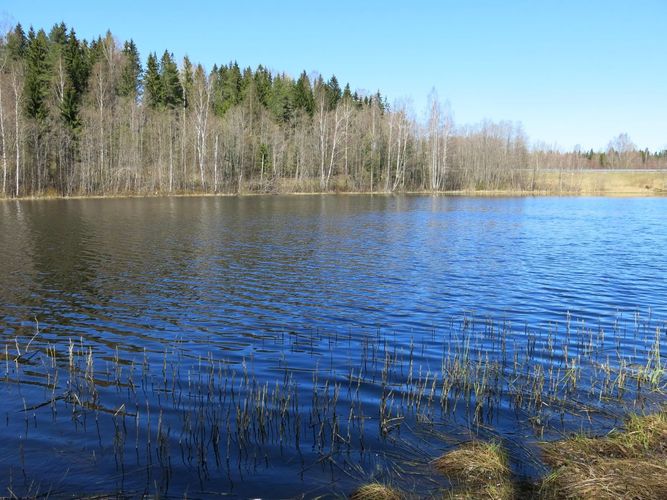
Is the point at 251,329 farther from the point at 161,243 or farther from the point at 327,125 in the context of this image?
the point at 327,125

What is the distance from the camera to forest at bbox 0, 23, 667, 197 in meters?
67.6

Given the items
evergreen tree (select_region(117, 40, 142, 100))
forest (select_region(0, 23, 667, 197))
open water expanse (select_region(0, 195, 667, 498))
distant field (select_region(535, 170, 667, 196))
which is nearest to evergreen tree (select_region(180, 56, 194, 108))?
forest (select_region(0, 23, 667, 197))

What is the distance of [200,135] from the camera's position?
79.0 m

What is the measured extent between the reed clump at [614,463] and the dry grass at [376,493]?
5.82 ft

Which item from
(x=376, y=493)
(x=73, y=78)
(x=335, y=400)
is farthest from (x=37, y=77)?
(x=376, y=493)

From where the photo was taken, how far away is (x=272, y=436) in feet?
27.4

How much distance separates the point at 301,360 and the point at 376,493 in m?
6.11

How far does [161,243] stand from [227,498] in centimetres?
2618

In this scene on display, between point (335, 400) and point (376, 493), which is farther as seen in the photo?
point (335, 400)

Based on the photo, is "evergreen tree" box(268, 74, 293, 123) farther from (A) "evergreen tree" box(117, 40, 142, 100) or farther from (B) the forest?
(A) "evergreen tree" box(117, 40, 142, 100)

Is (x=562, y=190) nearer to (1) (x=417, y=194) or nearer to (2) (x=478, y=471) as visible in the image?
(1) (x=417, y=194)

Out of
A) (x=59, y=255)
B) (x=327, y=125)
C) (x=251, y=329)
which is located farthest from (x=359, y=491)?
(x=327, y=125)

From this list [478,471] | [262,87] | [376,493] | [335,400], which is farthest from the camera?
[262,87]

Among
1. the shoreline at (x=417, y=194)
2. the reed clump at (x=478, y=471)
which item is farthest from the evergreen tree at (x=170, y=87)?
the reed clump at (x=478, y=471)
